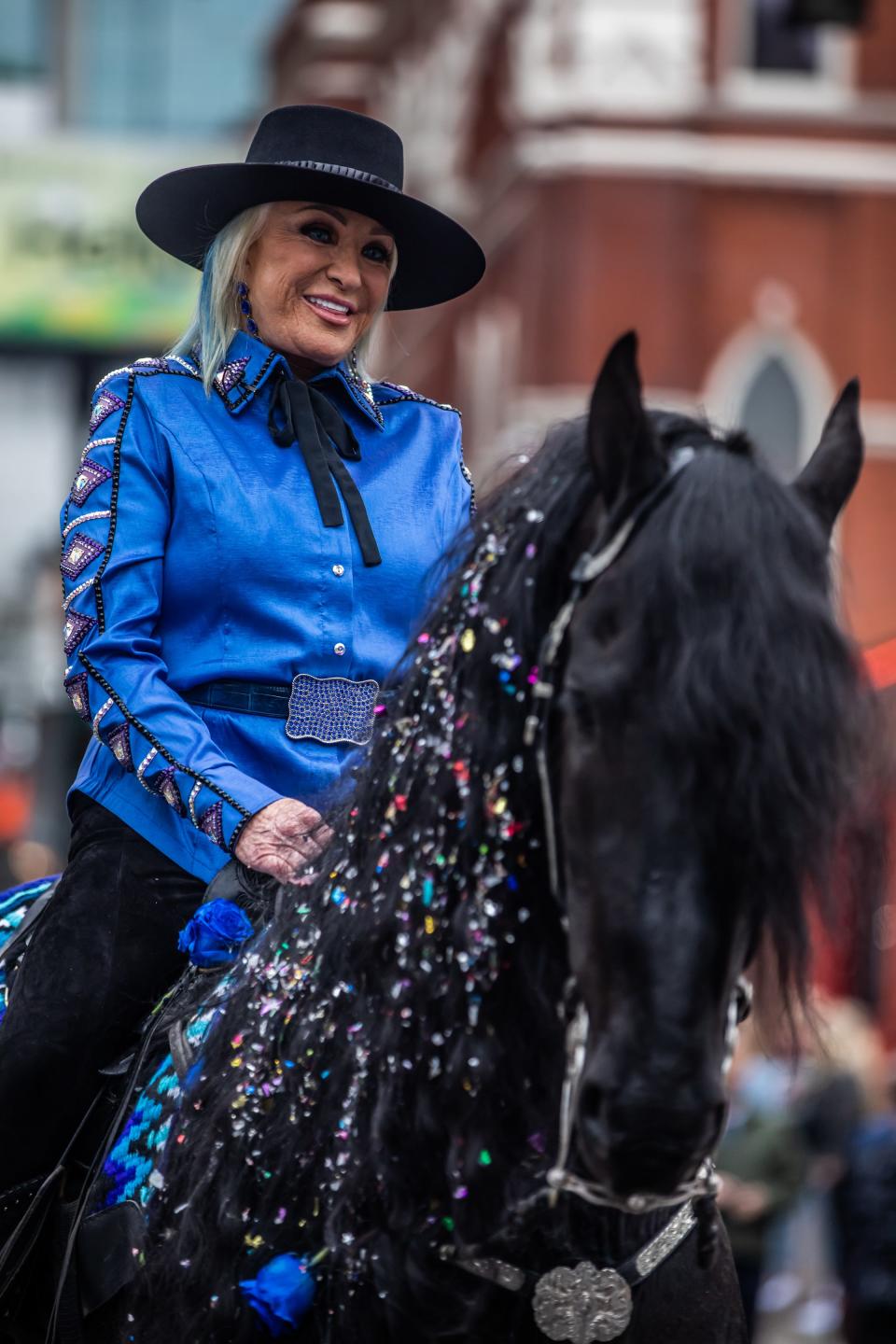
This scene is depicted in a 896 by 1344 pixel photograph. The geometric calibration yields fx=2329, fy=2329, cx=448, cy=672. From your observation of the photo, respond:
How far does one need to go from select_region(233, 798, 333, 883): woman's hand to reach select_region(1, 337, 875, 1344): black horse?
105 millimetres

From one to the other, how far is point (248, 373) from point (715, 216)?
21.1 metres

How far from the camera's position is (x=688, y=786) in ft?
9.60

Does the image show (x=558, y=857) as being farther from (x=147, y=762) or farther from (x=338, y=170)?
(x=338, y=170)

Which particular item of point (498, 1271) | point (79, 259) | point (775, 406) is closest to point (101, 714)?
point (498, 1271)

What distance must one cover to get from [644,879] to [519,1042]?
0.45m

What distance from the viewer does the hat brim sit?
13.6 feet

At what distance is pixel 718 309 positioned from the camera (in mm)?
24453

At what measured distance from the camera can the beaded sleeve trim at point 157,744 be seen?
373 centimetres

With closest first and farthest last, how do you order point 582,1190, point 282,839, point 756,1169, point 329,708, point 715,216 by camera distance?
point 582,1190 < point 282,839 < point 329,708 < point 756,1169 < point 715,216

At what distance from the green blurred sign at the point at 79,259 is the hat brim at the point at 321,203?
84.8 feet

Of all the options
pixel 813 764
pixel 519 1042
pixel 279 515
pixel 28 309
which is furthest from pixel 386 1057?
pixel 28 309

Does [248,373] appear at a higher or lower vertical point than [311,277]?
lower

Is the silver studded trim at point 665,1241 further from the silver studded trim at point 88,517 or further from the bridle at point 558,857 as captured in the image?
the silver studded trim at point 88,517

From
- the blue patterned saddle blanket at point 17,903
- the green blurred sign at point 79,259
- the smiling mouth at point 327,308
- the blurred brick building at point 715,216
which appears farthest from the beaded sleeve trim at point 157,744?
the green blurred sign at point 79,259
